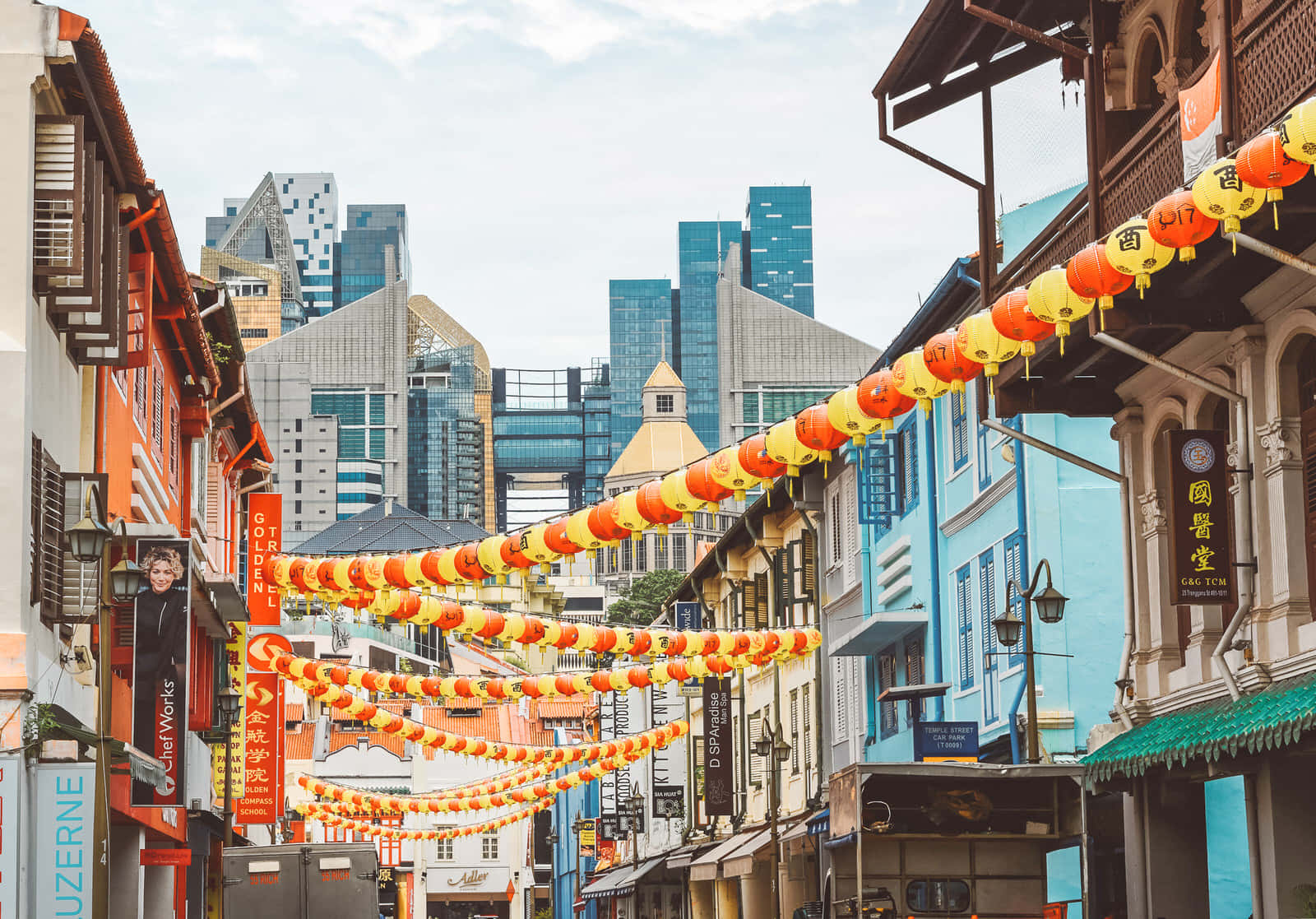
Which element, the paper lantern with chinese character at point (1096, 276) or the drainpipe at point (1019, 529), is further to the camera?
the drainpipe at point (1019, 529)

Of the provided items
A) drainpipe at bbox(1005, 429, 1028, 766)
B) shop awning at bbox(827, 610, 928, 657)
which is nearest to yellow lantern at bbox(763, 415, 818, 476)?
drainpipe at bbox(1005, 429, 1028, 766)

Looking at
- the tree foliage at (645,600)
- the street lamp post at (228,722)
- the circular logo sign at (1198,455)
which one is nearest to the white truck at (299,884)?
the street lamp post at (228,722)

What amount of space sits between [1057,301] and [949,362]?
159 cm

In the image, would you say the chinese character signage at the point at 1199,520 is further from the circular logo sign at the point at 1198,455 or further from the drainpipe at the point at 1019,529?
the drainpipe at the point at 1019,529

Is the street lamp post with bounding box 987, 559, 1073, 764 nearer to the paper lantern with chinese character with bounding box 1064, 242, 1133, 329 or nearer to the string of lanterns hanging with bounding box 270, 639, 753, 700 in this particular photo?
the paper lantern with chinese character with bounding box 1064, 242, 1133, 329

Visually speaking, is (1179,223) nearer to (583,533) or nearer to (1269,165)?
(1269,165)

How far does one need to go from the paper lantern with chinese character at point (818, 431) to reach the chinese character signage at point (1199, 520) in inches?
126

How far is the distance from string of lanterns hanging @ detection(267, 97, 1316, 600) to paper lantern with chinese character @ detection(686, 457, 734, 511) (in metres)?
0.02

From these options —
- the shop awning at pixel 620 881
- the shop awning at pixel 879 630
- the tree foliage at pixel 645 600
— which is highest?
the tree foliage at pixel 645 600

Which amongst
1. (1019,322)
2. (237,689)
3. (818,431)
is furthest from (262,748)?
(1019,322)

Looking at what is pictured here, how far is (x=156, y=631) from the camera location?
21844mm

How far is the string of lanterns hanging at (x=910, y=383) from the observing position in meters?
14.0

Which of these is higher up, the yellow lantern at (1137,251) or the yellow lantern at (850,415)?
the yellow lantern at (1137,251)

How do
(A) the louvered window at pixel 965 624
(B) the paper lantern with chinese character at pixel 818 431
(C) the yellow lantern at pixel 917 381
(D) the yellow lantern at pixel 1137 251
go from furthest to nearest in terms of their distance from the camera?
(A) the louvered window at pixel 965 624 < (B) the paper lantern with chinese character at pixel 818 431 < (C) the yellow lantern at pixel 917 381 < (D) the yellow lantern at pixel 1137 251
